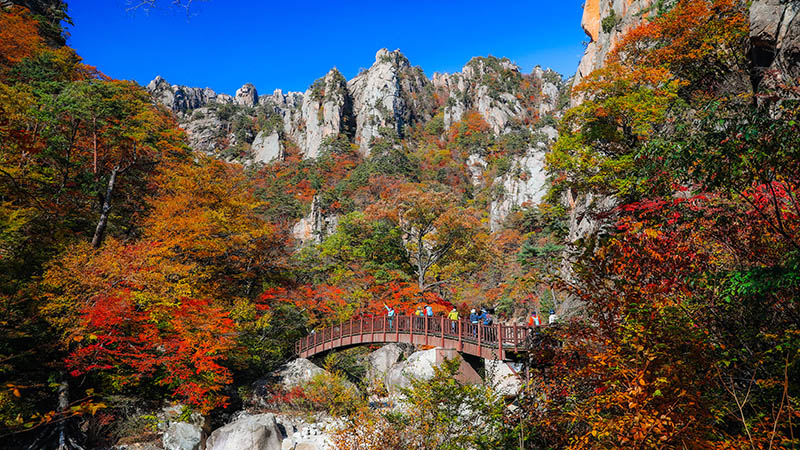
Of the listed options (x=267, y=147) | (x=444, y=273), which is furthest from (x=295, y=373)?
(x=267, y=147)

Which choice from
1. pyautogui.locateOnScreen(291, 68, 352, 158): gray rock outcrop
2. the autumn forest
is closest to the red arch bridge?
the autumn forest

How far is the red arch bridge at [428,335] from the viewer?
9.84 m

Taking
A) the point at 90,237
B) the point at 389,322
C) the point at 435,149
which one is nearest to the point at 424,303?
the point at 389,322

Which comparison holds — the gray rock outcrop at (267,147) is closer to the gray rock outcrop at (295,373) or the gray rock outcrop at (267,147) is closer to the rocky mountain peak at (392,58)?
the rocky mountain peak at (392,58)

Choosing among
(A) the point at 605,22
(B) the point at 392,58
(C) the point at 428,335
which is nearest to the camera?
(C) the point at 428,335

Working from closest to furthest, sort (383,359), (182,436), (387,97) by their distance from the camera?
(182,436)
(383,359)
(387,97)

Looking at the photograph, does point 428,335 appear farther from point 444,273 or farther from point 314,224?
point 314,224

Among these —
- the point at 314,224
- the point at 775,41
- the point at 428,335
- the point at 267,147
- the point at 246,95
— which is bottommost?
the point at 428,335

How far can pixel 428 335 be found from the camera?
455 inches

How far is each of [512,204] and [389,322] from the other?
91.8 ft

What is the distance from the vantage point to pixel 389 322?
1283 cm

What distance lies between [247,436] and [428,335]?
5.49 meters

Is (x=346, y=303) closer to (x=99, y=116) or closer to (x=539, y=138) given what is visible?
(x=99, y=116)

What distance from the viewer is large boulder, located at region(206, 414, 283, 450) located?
8.75 metres
